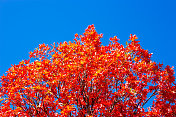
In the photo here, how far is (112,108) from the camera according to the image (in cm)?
1414

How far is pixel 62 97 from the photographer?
14641 mm

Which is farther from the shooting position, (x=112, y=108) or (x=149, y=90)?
(x=149, y=90)

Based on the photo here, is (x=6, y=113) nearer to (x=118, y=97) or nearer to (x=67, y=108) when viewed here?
(x=67, y=108)

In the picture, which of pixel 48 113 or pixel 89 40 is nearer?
pixel 48 113

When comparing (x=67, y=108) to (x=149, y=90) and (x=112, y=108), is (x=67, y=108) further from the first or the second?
(x=149, y=90)

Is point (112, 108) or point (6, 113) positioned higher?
point (6, 113)

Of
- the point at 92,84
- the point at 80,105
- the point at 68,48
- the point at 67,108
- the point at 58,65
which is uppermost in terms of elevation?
the point at 68,48

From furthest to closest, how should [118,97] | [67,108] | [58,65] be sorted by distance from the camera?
1. [58,65]
2. [118,97]
3. [67,108]

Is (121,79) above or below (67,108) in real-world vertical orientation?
above

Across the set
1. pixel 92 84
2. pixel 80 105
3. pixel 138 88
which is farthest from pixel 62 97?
pixel 138 88

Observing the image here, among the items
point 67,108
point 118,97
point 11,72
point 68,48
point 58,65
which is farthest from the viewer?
point 11,72

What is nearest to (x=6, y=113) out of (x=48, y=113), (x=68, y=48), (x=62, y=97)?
(x=48, y=113)

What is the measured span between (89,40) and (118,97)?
6.21 meters

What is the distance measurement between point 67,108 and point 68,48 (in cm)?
604
